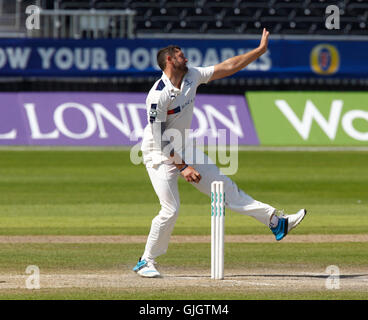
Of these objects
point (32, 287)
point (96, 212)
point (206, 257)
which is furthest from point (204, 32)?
point (32, 287)

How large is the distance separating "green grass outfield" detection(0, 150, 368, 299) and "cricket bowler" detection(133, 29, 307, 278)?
3.22 ft

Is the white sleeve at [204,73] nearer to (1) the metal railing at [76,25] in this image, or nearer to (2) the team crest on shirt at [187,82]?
(2) the team crest on shirt at [187,82]

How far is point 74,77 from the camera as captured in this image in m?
29.8

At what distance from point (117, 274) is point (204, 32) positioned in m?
24.4

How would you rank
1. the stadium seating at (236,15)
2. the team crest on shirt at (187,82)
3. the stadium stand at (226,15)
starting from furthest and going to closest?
the stadium seating at (236,15), the stadium stand at (226,15), the team crest on shirt at (187,82)

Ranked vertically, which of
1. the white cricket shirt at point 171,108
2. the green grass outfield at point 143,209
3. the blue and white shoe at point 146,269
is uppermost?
the white cricket shirt at point 171,108

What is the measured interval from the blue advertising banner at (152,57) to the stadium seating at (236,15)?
14.2 feet

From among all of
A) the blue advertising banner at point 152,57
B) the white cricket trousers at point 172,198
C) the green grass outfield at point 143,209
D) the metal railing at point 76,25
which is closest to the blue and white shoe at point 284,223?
the white cricket trousers at point 172,198

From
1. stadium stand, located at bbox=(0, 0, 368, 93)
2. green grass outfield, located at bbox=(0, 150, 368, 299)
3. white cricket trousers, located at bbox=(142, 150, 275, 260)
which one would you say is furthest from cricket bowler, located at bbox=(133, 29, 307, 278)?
stadium stand, located at bbox=(0, 0, 368, 93)

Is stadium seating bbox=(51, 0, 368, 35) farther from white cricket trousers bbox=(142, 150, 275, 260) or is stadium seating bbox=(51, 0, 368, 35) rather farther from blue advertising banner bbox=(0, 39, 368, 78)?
white cricket trousers bbox=(142, 150, 275, 260)

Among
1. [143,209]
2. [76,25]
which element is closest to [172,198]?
[143,209]

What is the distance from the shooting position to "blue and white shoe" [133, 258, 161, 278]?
1040cm

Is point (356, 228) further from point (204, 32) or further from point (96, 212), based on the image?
point (204, 32)

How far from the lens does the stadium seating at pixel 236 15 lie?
113ft
